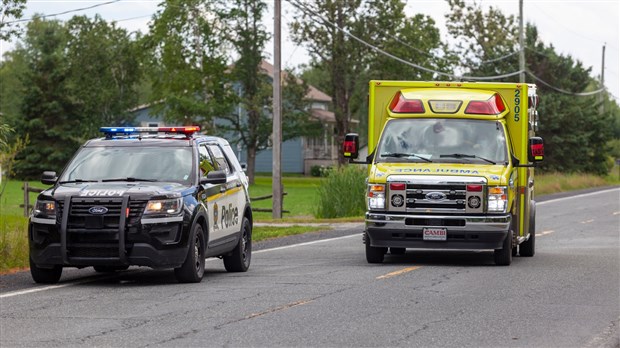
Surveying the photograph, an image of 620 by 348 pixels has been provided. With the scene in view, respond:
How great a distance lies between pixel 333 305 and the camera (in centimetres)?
1245

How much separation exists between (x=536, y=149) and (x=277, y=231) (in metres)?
10.1

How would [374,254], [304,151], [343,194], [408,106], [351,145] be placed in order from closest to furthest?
[374,254], [351,145], [408,106], [343,194], [304,151]

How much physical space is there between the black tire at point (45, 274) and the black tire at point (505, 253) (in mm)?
6405

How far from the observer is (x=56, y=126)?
79.7m

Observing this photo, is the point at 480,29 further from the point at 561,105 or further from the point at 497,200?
the point at 497,200

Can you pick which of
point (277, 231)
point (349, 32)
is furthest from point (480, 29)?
point (277, 231)

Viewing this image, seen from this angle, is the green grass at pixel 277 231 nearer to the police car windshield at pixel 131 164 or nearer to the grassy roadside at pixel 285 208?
the grassy roadside at pixel 285 208

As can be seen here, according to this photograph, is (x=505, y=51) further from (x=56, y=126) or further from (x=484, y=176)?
(x=484, y=176)

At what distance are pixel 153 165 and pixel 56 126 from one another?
2606 inches

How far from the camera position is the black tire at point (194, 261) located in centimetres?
1430

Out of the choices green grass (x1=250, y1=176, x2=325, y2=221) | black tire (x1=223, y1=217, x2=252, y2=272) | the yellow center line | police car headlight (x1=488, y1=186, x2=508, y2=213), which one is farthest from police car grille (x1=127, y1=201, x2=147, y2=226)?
green grass (x1=250, y1=176, x2=325, y2=221)

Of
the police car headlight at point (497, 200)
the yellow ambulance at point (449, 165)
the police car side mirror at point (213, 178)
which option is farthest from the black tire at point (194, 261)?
the police car headlight at point (497, 200)

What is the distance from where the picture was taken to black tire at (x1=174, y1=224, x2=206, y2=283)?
1430 centimetres

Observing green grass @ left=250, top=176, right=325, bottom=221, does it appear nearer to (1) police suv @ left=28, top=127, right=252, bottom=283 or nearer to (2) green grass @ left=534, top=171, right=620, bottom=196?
(2) green grass @ left=534, top=171, right=620, bottom=196
